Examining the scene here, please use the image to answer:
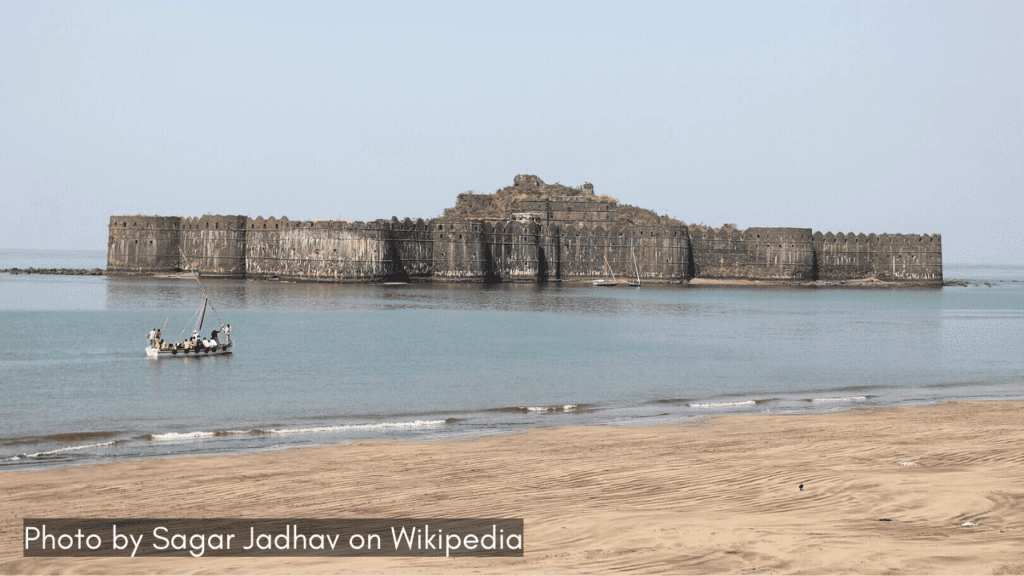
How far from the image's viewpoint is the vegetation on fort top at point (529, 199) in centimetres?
10731

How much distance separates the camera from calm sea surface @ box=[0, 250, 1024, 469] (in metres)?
19.2

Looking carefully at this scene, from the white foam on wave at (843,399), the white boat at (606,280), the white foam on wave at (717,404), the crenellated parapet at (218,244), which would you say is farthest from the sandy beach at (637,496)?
the crenellated parapet at (218,244)

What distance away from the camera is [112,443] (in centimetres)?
1684

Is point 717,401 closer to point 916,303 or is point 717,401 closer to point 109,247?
point 916,303

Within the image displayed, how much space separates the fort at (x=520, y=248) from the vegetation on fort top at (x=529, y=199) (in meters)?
0.18

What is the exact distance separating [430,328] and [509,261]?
45932 mm

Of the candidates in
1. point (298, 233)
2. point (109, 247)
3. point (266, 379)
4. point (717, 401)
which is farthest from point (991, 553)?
point (109, 247)

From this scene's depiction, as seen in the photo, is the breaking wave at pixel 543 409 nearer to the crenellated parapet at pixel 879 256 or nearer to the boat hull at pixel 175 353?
the boat hull at pixel 175 353

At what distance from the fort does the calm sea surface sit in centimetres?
2197

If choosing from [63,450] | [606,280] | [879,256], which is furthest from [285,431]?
[879,256]

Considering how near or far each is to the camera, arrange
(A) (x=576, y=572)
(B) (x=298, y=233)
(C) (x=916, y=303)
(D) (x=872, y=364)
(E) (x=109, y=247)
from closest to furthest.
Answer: (A) (x=576, y=572), (D) (x=872, y=364), (C) (x=916, y=303), (B) (x=298, y=233), (E) (x=109, y=247)

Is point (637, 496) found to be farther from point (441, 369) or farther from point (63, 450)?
point (441, 369)

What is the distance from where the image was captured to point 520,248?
9500cm

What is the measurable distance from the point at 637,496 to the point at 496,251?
84.2 meters
